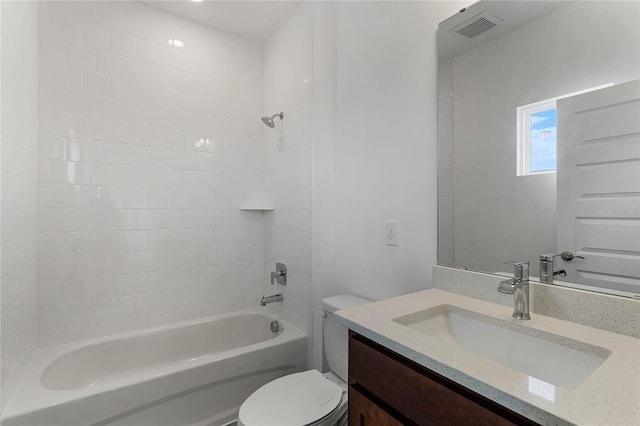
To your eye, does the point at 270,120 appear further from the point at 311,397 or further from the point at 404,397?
the point at 404,397

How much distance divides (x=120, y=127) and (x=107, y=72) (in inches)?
14.2

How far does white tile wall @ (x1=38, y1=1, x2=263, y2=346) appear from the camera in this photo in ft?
6.21

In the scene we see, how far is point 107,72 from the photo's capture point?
204 centimetres

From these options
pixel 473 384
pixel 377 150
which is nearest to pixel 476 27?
pixel 377 150

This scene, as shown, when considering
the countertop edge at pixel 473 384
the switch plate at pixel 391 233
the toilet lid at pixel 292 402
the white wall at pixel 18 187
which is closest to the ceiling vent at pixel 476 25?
the switch plate at pixel 391 233

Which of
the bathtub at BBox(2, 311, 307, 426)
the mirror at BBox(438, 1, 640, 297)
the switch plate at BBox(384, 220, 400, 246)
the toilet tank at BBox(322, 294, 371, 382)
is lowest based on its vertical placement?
the bathtub at BBox(2, 311, 307, 426)

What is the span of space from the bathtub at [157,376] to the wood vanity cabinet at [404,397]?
1.07 meters

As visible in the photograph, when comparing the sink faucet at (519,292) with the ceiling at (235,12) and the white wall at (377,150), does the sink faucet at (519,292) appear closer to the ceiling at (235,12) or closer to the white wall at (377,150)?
the white wall at (377,150)

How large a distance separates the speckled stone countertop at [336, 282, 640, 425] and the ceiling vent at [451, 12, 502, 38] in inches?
41.0

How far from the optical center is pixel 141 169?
2.15m

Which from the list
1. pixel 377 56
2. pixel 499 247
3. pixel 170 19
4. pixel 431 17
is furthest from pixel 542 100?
pixel 170 19

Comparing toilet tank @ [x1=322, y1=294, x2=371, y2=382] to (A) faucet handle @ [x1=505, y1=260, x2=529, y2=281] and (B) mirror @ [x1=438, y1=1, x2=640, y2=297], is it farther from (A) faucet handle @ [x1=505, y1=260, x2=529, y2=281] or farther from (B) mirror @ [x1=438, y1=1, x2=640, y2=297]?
(A) faucet handle @ [x1=505, y1=260, x2=529, y2=281]

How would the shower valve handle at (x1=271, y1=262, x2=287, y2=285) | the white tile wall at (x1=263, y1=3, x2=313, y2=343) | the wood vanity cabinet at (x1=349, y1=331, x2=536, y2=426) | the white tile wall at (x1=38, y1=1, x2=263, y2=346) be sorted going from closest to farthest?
the wood vanity cabinet at (x1=349, y1=331, x2=536, y2=426) → the white tile wall at (x1=38, y1=1, x2=263, y2=346) → the white tile wall at (x1=263, y1=3, x2=313, y2=343) → the shower valve handle at (x1=271, y1=262, x2=287, y2=285)

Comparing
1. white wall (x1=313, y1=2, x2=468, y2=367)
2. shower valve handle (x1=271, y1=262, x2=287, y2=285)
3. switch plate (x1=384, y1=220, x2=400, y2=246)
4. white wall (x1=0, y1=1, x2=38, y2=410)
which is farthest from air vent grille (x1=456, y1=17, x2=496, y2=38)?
white wall (x1=0, y1=1, x2=38, y2=410)
